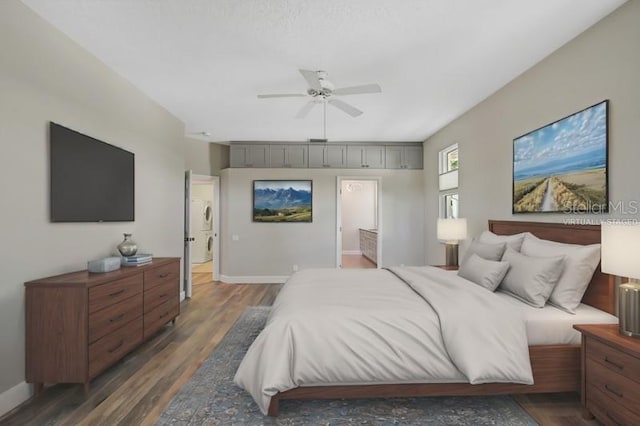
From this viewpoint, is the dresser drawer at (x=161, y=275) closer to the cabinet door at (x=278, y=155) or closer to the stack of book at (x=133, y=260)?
the stack of book at (x=133, y=260)

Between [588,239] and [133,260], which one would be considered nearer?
[588,239]

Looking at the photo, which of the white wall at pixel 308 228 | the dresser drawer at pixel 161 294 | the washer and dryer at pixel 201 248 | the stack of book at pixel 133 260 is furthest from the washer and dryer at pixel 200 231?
the stack of book at pixel 133 260

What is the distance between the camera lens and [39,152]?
227 centimetres

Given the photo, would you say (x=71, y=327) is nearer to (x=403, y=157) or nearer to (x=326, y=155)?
(x=326, y=155)

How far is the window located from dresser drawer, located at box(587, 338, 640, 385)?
3.11 meters

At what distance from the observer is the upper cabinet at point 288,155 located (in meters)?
6.12

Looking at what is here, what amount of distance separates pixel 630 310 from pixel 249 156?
5.60 m

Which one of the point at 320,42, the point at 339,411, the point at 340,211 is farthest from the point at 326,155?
the point at 339,411

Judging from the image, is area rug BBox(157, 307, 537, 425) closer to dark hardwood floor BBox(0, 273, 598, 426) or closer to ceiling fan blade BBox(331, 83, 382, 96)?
dark hardwood floor BBox(0, 273, 598, 426)

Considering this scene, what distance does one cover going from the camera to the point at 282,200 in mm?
6133

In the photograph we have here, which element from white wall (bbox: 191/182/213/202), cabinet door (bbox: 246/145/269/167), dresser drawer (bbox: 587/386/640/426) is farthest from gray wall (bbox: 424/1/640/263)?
white wall (bbox: 191/182/213/202)

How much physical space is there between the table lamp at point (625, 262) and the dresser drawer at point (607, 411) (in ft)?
1.30

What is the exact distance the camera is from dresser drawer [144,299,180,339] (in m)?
3.02

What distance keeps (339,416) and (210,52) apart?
301cm
